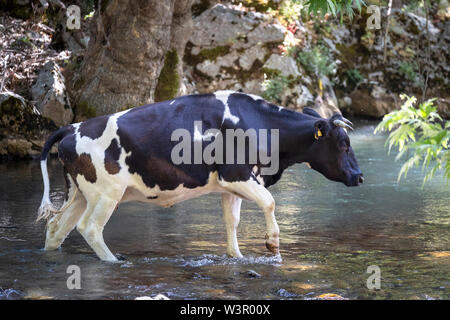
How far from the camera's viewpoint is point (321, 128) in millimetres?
8070

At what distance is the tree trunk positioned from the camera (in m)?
15.7

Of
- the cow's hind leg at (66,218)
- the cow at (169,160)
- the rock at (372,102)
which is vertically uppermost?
the rock at (372,102)

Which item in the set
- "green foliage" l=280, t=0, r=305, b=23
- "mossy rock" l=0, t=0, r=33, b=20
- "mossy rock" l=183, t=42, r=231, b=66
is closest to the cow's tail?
"mossy rock" l=0, t=0, r=33, b=20

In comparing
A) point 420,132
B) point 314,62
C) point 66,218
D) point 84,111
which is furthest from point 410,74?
point 420,132

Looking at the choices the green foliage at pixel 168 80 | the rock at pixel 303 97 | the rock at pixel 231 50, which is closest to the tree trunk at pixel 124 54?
the green foliage at pixel 168 80

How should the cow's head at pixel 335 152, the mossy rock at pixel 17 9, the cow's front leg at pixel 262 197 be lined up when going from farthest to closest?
the mossy rock at pixel 17 9, the cow's head at pixel 335 152, the cow's front leg at pixel 262 197

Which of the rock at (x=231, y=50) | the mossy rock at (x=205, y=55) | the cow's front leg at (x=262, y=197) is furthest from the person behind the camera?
the mossy rock at (x=205, y=55)

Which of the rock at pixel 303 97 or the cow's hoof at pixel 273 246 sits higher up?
the rock at pixel 303 97

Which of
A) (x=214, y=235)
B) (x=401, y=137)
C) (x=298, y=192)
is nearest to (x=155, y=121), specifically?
(x=214, y=235)

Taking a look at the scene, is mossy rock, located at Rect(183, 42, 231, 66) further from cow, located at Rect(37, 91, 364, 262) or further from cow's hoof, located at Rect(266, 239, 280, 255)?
cow's hoof, located at Rect(266, 239, 280, 255)

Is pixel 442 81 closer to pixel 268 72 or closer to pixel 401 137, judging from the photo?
pixel 268 72

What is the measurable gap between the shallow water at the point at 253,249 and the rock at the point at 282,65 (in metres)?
8.68

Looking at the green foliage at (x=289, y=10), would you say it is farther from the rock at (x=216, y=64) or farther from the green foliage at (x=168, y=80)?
the green foliage at (x=168, y=80)

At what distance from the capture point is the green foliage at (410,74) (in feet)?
79.7
